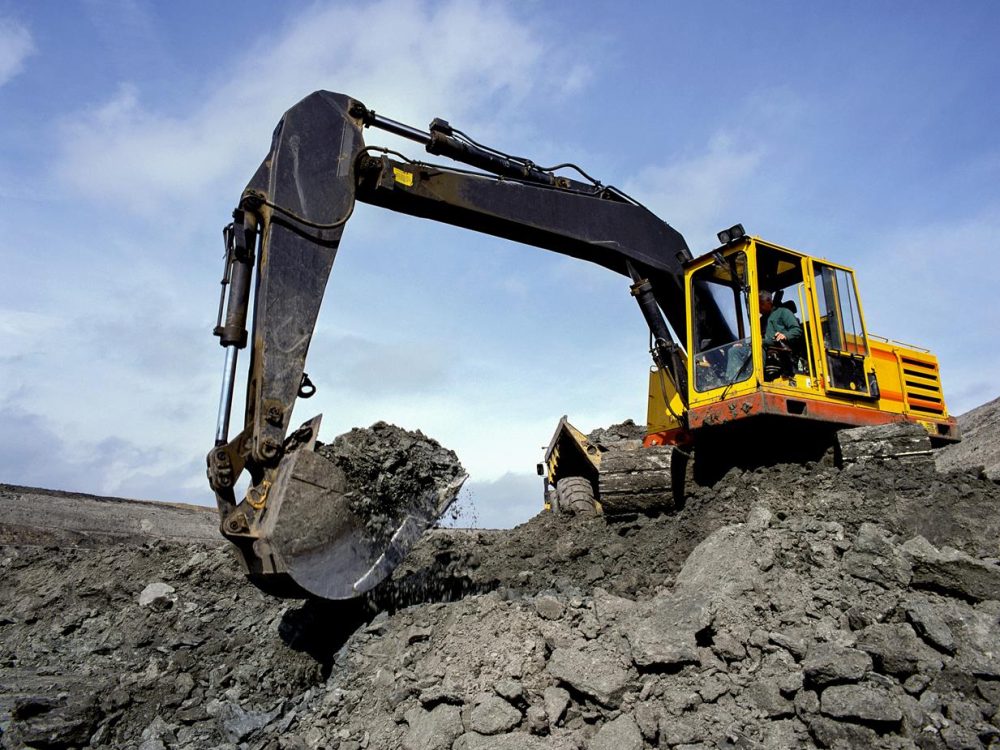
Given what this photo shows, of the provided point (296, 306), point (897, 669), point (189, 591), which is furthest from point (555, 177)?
point (189, 591)

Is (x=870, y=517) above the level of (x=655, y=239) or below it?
below

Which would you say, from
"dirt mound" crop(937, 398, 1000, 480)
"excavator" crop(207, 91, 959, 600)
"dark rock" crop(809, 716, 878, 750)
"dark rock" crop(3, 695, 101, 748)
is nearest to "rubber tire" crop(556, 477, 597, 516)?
"excavator" crop(207, 91, 959, 600)

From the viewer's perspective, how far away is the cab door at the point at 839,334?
7027 millimetres

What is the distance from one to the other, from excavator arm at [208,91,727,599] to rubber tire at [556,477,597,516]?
2.79 metres

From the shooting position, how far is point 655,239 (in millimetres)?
7926

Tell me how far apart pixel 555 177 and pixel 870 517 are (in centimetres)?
408

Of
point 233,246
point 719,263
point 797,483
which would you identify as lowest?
point 797,483

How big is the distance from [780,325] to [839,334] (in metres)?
0.67

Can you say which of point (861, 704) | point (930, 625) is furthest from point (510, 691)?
point (930, 625)

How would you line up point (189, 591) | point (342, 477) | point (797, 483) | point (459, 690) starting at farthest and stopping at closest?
point (189, 591) → point (797, 483) → point (342, 477) → point (459, 690)

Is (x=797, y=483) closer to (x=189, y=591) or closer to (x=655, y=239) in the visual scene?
(x=655, y=239)

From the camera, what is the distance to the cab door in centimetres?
703

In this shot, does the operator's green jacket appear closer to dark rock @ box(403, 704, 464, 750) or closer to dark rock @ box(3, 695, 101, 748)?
dark rock @ box(403, 704, 464, 750)

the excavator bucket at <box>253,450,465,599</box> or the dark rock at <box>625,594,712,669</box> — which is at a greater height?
the excavator bucket at <box>253,450,465,599</box>
